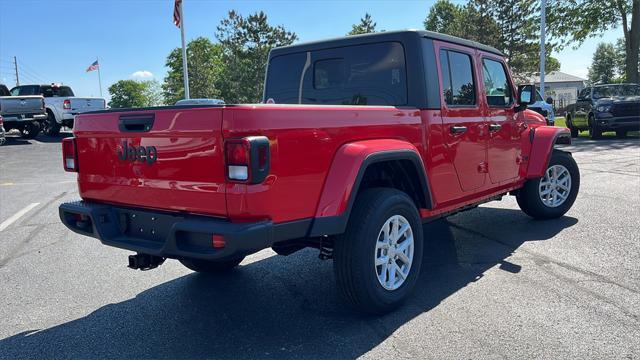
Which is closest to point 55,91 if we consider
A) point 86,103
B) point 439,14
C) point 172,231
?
point 86,103

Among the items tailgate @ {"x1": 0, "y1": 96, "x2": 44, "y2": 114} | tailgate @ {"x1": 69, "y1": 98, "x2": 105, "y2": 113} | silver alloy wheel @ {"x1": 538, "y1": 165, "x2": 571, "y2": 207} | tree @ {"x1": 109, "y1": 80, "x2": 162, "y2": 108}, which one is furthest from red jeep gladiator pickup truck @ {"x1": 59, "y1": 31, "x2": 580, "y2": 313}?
tree @ {"x1": 109, "y1": 80, "x2": 162, "y2": 108}

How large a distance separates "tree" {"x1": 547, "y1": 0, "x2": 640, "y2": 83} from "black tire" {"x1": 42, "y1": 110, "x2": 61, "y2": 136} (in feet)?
82.7

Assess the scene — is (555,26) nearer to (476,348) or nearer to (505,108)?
(505,108)

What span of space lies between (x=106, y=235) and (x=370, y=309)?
1.86 m

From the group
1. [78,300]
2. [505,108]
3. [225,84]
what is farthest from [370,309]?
[225,84]

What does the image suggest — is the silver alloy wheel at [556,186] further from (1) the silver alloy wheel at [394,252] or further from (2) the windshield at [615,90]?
(2) the windshield at [615,90]

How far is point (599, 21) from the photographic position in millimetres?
26156

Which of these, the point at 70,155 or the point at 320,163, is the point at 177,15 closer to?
the point at 70,155

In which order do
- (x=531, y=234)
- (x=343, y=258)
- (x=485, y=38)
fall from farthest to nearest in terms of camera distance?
(x=485, y=38) < (x=531, y=234) < (x=343, y=258)

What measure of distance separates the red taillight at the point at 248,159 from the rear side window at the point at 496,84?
3.00 metres

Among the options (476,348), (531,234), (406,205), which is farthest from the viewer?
(531,234)

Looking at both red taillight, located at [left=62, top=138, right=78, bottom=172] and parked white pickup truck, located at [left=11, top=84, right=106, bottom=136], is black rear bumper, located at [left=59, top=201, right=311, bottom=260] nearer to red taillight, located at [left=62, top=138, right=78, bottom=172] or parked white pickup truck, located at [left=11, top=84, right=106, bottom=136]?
red taillight, located at [left=62, top=138, right=78, bottom=172]

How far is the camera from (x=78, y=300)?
13.7ft

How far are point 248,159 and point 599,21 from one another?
28609 mm
